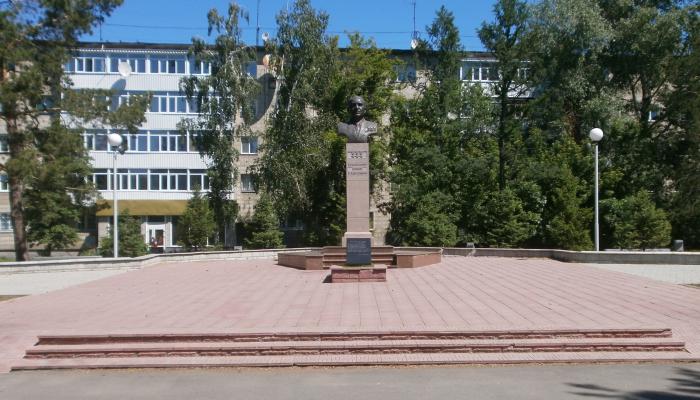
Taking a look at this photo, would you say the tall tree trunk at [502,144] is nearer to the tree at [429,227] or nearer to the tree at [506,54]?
the tree at [506,54]

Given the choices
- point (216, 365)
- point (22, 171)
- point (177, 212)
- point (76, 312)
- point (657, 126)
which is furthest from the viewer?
point (177, 212)

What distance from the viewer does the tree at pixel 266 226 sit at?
37469 millimetres

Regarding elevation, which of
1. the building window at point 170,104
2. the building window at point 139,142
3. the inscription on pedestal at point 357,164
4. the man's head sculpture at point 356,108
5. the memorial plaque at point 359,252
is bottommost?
the memorial plaque at point 359,252

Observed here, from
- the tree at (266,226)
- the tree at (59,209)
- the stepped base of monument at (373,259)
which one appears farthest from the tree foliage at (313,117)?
the stepped base of monument at (373,259)

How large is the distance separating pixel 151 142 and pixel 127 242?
453 inches

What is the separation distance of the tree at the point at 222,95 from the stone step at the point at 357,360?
92.7 feet

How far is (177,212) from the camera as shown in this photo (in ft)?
140

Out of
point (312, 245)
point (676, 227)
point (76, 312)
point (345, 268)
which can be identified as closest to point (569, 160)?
point (676, 227)

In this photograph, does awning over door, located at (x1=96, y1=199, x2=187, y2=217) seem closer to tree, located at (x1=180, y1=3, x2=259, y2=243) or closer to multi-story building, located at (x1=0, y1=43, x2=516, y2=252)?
multi-story building, located at (x1=0, y1=43, x2=516, y2=252)

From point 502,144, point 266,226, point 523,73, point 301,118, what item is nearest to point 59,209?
point 266,226

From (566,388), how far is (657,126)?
35046 millimetres

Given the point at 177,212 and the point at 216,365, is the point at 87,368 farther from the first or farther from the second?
the point at 177,212

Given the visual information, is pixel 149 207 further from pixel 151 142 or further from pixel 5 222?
pixel 5 222

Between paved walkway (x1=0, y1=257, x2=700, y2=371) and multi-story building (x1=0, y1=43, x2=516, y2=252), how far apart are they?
25.7 metres
